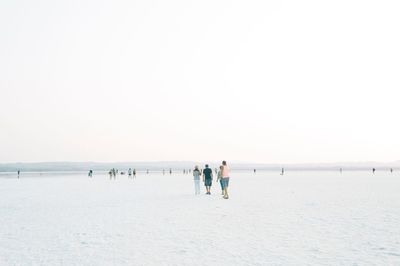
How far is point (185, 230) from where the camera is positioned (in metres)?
12.8

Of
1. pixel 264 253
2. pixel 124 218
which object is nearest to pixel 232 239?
pixel 264 253

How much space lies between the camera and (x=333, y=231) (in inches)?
489

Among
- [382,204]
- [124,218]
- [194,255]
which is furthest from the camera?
[382,204]

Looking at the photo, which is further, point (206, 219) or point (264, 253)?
point (206, 219)

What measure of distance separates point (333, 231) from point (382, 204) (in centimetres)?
970

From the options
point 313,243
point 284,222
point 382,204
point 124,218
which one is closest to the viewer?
point 313,243

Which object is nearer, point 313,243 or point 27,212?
point 313,243

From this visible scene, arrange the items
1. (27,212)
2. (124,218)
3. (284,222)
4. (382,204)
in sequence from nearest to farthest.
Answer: (284,222)
(124,218)
(27,212)
(382,204)

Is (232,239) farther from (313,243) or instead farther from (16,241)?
(16,241)

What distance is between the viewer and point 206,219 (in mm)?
15164

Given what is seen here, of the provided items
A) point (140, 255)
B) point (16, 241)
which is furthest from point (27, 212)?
point (140, 255)

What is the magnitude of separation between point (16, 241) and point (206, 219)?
21.4 feet

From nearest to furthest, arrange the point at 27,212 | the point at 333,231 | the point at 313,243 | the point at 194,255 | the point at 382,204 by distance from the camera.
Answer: the point at 194,255
the point at 313,243
the point at 333,231
the point at 27,212
the point at 382,204

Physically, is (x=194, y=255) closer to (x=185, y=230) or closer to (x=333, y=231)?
(x=185, y=230)
